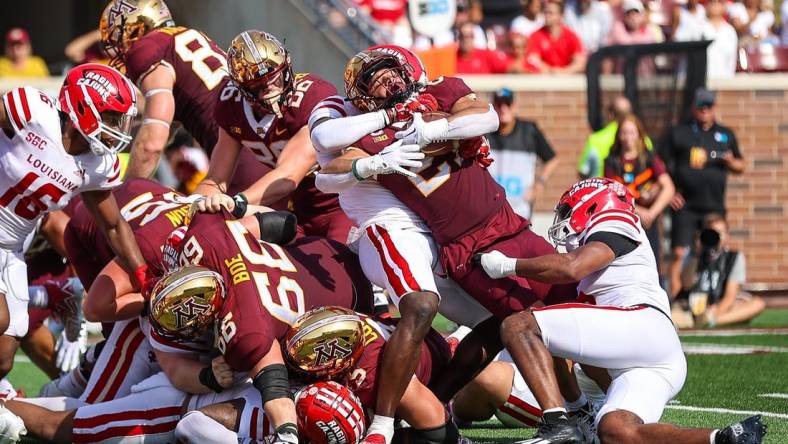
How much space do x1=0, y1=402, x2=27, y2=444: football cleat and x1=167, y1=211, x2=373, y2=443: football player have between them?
874 mm

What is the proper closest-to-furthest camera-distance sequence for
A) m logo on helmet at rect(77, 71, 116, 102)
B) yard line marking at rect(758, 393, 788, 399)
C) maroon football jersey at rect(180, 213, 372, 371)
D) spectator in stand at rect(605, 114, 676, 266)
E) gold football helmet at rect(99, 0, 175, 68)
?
maroon football jersey at rect(180, 213, 372, 371) → m logo on helmet at rect(77, 71, 116, 102) → yard line marking at rect(758, 393, 788, 399) → gold football helmet at rect(99, 0, 175, 68) → spectator in stand at rect(605, 114, 676, 266)

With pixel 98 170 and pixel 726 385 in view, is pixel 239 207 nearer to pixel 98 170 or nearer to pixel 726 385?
pixel 98 170

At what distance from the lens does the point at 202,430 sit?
5.01 meters

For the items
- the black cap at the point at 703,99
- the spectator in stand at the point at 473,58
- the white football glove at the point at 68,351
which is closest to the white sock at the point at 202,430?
the white football glove at the point at 68,351

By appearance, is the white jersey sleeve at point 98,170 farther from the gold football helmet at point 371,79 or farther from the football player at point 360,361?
the football player at point 360,361

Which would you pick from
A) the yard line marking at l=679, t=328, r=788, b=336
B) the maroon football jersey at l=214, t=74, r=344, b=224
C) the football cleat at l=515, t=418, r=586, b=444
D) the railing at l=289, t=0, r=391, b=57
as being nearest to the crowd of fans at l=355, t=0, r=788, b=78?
the railing at l=289, t=0, r=391, b=57

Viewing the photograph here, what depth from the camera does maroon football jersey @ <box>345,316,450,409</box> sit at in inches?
204

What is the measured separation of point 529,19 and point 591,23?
679 mm

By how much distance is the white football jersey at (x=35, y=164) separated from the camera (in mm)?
5539

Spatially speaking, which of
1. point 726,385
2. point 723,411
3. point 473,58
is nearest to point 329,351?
point 723,411

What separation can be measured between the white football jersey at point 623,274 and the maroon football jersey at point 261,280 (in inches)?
42.2

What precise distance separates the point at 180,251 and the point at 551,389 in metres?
1.65

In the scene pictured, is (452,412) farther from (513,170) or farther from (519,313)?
(513,170)

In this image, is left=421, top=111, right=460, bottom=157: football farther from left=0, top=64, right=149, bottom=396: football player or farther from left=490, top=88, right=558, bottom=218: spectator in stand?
left=490, top=88, right=558, bottom=218: spectator in stand
